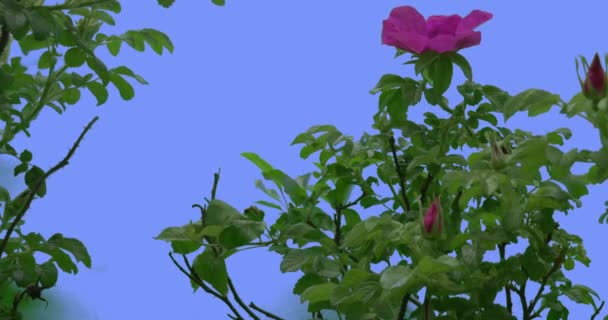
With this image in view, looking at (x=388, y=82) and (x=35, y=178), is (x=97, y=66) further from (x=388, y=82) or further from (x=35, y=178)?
(x=388, y=82)

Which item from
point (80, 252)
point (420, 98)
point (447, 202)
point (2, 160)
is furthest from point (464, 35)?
point (2, 160)

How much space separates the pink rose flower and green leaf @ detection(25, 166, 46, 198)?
56 cm

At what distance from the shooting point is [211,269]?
1033mm

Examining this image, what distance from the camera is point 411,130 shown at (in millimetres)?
1145

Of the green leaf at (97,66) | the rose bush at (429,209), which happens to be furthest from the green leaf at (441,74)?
the green leaf at (97,66)

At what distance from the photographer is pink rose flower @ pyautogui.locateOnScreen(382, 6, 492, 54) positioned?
1.02 m

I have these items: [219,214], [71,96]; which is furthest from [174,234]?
[71,96]

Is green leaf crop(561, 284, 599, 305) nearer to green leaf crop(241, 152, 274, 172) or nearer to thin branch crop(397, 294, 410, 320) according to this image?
thin branch crop(397, 294, 410, 320)

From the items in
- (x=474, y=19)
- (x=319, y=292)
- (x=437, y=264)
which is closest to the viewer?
(x=437, y=264)

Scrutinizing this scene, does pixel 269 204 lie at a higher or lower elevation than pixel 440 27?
lower

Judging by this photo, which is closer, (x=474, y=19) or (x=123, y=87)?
(x=474, y=19)

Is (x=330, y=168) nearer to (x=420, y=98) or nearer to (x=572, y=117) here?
(x=420, y=98)

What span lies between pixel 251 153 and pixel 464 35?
0.38m

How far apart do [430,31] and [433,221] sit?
0.25m
